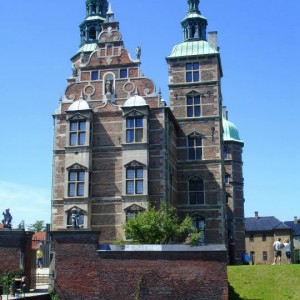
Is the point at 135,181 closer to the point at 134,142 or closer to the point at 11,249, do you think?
the point at 134,142

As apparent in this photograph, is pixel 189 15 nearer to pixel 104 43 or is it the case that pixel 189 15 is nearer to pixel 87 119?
pixel 104 43

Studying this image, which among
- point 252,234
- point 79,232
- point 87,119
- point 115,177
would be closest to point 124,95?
point 87,119

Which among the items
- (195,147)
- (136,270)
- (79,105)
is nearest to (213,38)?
(195,147)

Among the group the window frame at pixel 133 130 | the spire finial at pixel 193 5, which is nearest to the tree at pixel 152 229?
the window frame at pixel 133 130

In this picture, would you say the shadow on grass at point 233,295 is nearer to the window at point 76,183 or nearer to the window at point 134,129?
the window at point 134,129

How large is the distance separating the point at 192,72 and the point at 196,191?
969 centimetres

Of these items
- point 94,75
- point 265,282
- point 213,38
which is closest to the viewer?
point 265,282

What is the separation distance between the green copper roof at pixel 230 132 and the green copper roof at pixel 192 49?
574 inches

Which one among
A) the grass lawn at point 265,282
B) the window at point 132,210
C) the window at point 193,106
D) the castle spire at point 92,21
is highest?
the castle spire at point 92,21

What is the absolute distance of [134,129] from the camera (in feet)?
127

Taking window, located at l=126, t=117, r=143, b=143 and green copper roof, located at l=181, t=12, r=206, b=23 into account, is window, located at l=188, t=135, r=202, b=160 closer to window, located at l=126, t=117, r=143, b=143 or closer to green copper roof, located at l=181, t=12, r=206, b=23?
window, located at l=126, t=117, r=143, b=143

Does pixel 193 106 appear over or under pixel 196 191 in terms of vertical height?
over

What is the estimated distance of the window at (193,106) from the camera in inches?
1742

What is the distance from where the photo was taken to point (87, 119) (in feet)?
128
